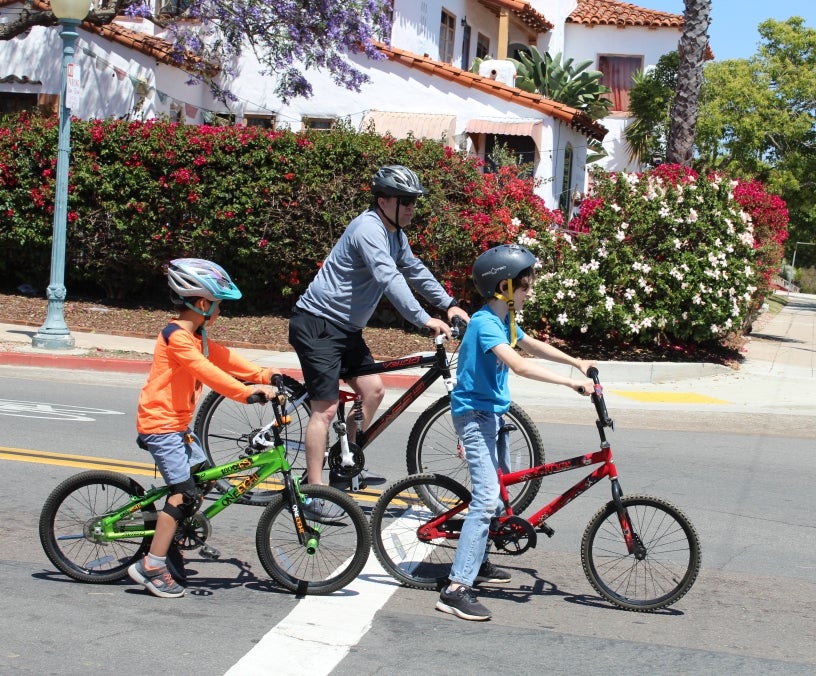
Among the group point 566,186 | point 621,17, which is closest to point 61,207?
point 566,186

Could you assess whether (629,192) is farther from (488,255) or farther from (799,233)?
(799,233)

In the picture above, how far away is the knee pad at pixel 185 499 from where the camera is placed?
5.10 meters

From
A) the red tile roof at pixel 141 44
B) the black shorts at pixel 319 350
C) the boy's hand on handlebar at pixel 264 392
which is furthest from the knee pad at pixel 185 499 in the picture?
the red tile roof at pixel 141 44

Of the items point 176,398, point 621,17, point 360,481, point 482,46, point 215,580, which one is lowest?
point 215,580

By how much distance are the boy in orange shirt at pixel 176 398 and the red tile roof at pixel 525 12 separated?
26.8m

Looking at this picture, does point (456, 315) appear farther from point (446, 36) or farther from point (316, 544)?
point (446, 36)

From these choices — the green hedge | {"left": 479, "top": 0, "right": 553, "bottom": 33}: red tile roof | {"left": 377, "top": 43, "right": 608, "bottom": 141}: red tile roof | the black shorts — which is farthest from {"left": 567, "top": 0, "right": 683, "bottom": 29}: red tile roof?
the black shorts

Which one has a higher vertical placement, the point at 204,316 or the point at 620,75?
the point at 620,75

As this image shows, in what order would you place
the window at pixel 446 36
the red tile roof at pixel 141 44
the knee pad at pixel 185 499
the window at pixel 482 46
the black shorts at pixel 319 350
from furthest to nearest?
the window at pixel 482 46
the window at pixel 446 36
the red tile roof at pixel 141 44
the black shorts at pixel 319 350
the knee pad at pixel 185 499

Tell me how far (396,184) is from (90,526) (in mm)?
2568

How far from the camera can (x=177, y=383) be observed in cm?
516

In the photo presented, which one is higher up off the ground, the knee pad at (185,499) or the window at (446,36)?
the window at (446,36)

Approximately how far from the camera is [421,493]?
5625mm

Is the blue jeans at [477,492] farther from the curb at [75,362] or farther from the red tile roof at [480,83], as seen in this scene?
the red tile roof at [480,83]
